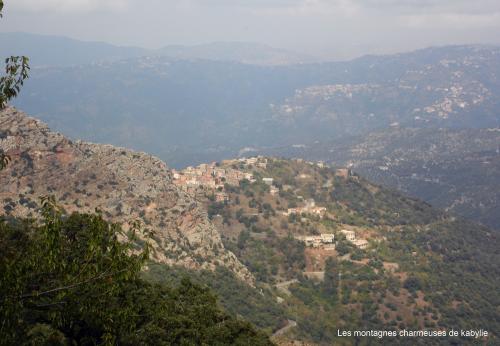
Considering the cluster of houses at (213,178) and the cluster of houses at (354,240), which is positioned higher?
the cluster of houses at (213,178)

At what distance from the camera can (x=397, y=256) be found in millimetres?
85312

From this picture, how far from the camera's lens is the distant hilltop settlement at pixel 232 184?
86438 millimetres

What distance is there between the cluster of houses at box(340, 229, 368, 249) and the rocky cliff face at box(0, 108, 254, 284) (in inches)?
998

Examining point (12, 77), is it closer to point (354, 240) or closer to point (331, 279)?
point (331, 279)

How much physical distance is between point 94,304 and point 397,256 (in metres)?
77.6

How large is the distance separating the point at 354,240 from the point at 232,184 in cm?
2599

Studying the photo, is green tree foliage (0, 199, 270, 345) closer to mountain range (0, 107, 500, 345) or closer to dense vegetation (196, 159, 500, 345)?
mountain range (0, 107, 500, 345)

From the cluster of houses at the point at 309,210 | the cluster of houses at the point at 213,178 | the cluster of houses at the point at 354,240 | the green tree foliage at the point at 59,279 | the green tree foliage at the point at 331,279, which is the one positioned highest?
the green tree foliage at the point at 59,279

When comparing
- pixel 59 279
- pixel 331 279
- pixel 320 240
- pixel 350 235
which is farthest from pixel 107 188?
pixel 59 279

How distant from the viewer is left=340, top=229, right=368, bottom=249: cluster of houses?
86.6 metres

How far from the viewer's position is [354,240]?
288 feet

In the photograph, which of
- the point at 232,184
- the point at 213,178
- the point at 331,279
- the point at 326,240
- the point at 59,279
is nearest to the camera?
the point at 59,279

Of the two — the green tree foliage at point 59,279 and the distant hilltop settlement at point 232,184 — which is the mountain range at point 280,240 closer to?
the distant hilltop settlement at point 232,184

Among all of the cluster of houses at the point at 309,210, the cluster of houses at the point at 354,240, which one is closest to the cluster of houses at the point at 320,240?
the cluster of houses at the point at 354,240
